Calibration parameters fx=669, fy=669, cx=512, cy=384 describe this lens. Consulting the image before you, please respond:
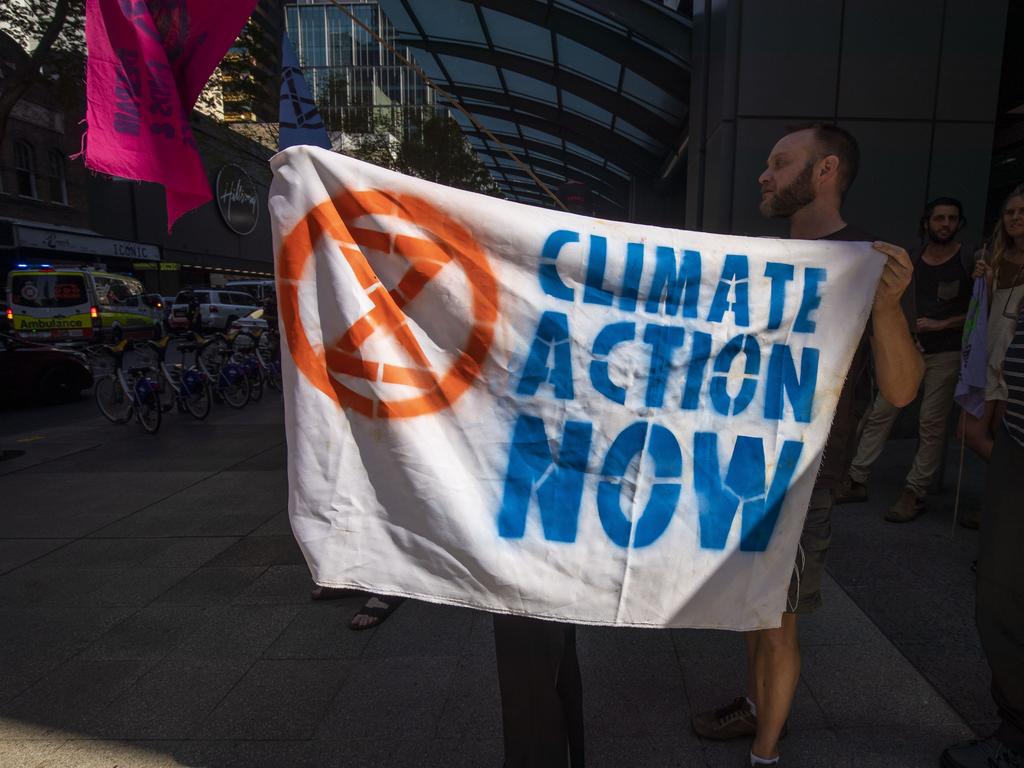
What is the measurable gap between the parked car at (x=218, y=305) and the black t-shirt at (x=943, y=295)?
71.2 feet

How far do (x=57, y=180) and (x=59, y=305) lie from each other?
47.2ft

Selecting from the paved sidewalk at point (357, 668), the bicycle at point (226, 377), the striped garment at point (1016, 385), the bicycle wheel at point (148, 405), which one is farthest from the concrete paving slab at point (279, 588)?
the bicycle at point (226, 377)

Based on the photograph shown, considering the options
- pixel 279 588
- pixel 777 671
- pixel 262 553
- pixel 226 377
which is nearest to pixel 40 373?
pixel 226 377

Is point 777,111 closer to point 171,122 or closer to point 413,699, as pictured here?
point 171,122

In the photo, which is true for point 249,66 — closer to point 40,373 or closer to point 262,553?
point 40,373

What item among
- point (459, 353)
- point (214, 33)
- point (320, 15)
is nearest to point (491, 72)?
point (214, 33)

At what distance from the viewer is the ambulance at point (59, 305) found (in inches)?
579

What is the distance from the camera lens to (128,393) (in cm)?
869

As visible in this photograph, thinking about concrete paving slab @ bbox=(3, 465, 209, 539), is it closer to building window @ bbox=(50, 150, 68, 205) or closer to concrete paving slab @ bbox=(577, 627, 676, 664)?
concrete paving slab @ bbox=(577, 627, 676, 664)

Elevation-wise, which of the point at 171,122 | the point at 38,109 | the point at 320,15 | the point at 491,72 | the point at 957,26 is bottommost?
the point at 171,122

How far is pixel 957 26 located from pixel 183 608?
8.58 metres

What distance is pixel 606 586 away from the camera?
194 centimetres

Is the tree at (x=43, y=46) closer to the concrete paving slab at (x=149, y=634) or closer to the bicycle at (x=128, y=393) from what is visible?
the bicycle at (x=128, y=393)

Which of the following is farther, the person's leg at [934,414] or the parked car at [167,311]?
the parked car at [167,311]
